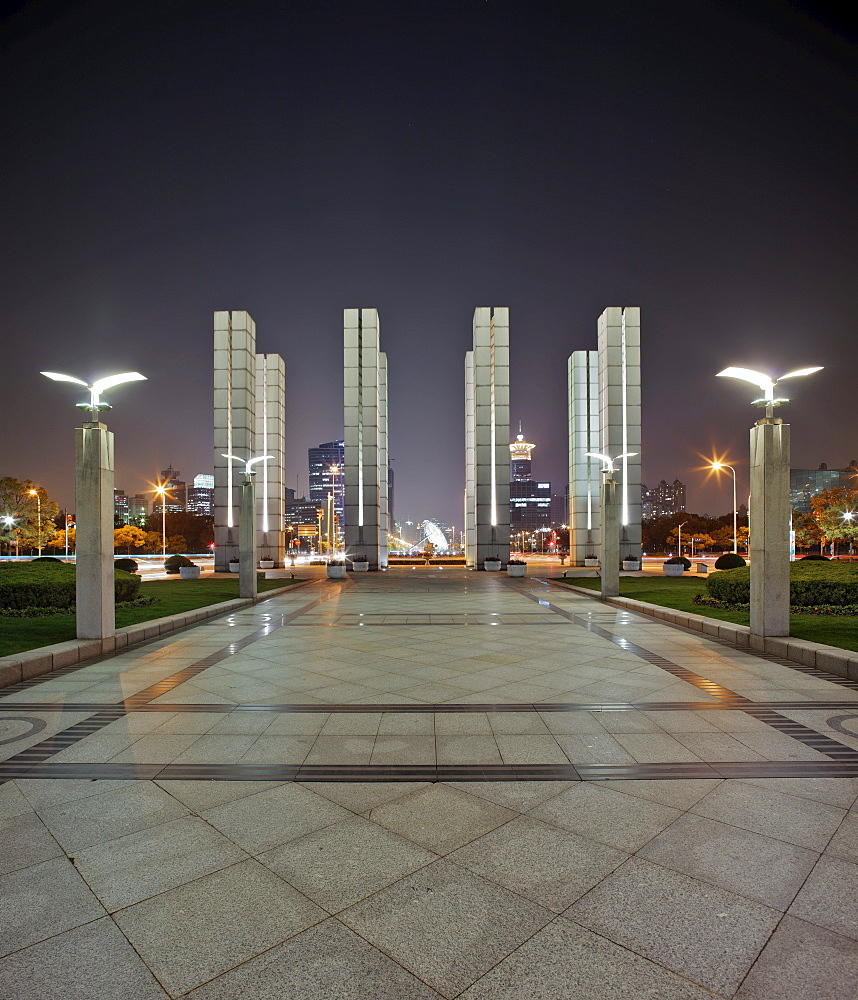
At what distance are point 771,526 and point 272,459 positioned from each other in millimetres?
34994

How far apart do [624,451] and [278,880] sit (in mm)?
35560

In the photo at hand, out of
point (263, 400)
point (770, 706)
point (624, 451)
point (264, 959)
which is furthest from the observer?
point (263, 400)

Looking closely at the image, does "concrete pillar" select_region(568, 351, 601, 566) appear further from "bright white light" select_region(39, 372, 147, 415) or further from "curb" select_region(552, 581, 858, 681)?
"bright white light" select_region(39, 372, 147, 415)

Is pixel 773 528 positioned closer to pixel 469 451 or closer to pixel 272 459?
pixel 272 459

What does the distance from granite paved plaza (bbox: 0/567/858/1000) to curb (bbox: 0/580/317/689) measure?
0.59 m

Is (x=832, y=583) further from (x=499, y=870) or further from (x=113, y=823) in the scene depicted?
(x=113, y=823)

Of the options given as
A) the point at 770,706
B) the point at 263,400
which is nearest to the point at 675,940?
the point at 770,706

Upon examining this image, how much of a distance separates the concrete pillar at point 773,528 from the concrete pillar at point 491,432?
2552 centimetres

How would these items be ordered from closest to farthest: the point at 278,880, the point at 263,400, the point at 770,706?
1. the point at 278,880
2. the point at 770,706
3. the point at 263,400

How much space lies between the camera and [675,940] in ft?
9.86

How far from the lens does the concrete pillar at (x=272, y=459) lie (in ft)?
129

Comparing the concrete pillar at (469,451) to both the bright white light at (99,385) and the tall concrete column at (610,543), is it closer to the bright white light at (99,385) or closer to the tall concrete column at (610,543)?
the tall concrete column at (610,543)

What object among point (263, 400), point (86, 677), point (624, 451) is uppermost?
point (263, 400)

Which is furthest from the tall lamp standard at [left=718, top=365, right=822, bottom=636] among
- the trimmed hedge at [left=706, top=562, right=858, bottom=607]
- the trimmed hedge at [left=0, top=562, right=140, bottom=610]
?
the trimmed hedge at [left=0, top=562, right=140, bottom=610]
